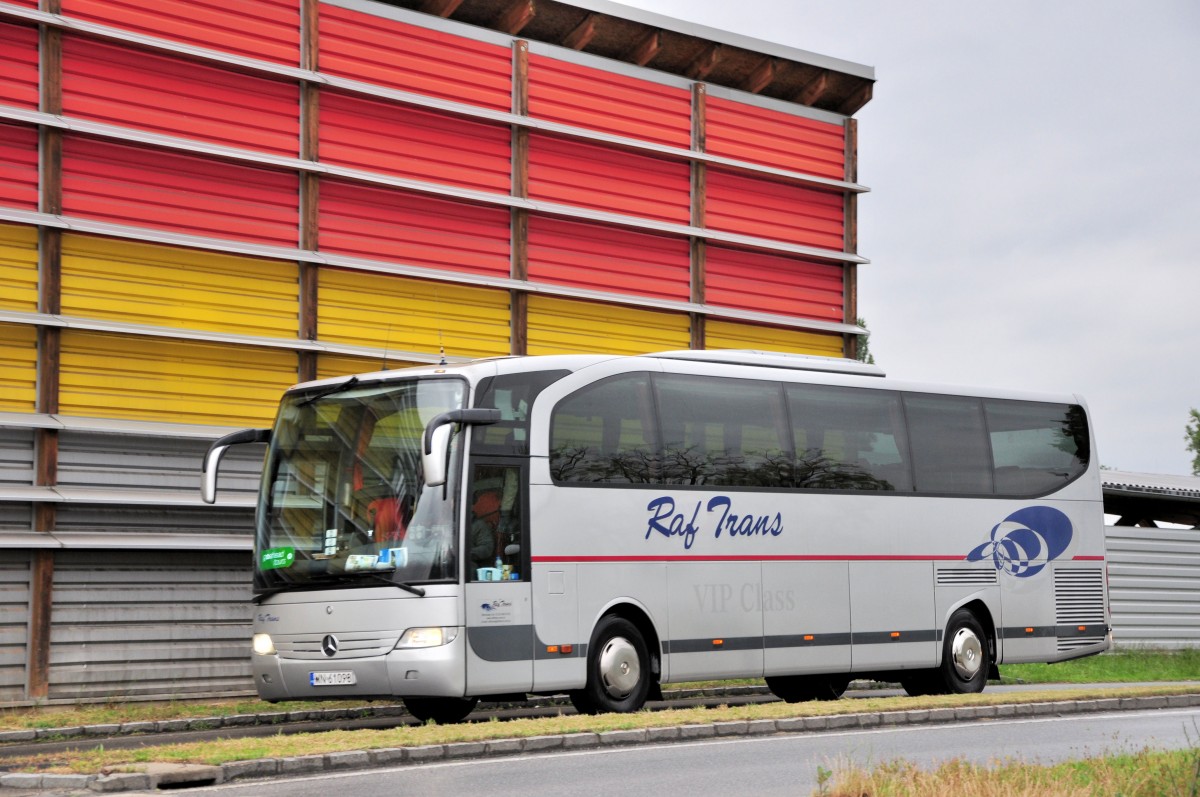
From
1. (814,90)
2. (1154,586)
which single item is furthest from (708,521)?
(1154,586)

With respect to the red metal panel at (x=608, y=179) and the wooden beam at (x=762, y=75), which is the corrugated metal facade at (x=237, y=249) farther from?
the wooden beam at (x=762, y=75)

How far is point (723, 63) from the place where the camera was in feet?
85.8

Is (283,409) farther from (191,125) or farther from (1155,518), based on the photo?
(1155,518)

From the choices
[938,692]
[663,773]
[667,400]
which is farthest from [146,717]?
[938,692]

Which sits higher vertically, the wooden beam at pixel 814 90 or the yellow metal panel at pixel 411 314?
the wooden beam at pixel 814 90

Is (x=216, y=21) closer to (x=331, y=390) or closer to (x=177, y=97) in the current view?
(x=177, y=97)

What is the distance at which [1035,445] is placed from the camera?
2192 cm

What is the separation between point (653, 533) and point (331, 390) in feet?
12.1

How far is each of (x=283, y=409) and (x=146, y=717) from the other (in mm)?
3646

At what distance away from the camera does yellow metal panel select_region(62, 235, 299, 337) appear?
763 inches

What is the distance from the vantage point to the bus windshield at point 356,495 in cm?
1543

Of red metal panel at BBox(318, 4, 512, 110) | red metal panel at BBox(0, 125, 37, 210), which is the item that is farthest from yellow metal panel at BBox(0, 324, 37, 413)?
red metal panel at BBox(318, 4, 512, 110)

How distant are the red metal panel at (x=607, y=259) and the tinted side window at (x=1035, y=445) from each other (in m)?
5.80

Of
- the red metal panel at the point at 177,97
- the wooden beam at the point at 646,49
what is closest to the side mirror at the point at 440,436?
the red metal panel at the point at 177,97
